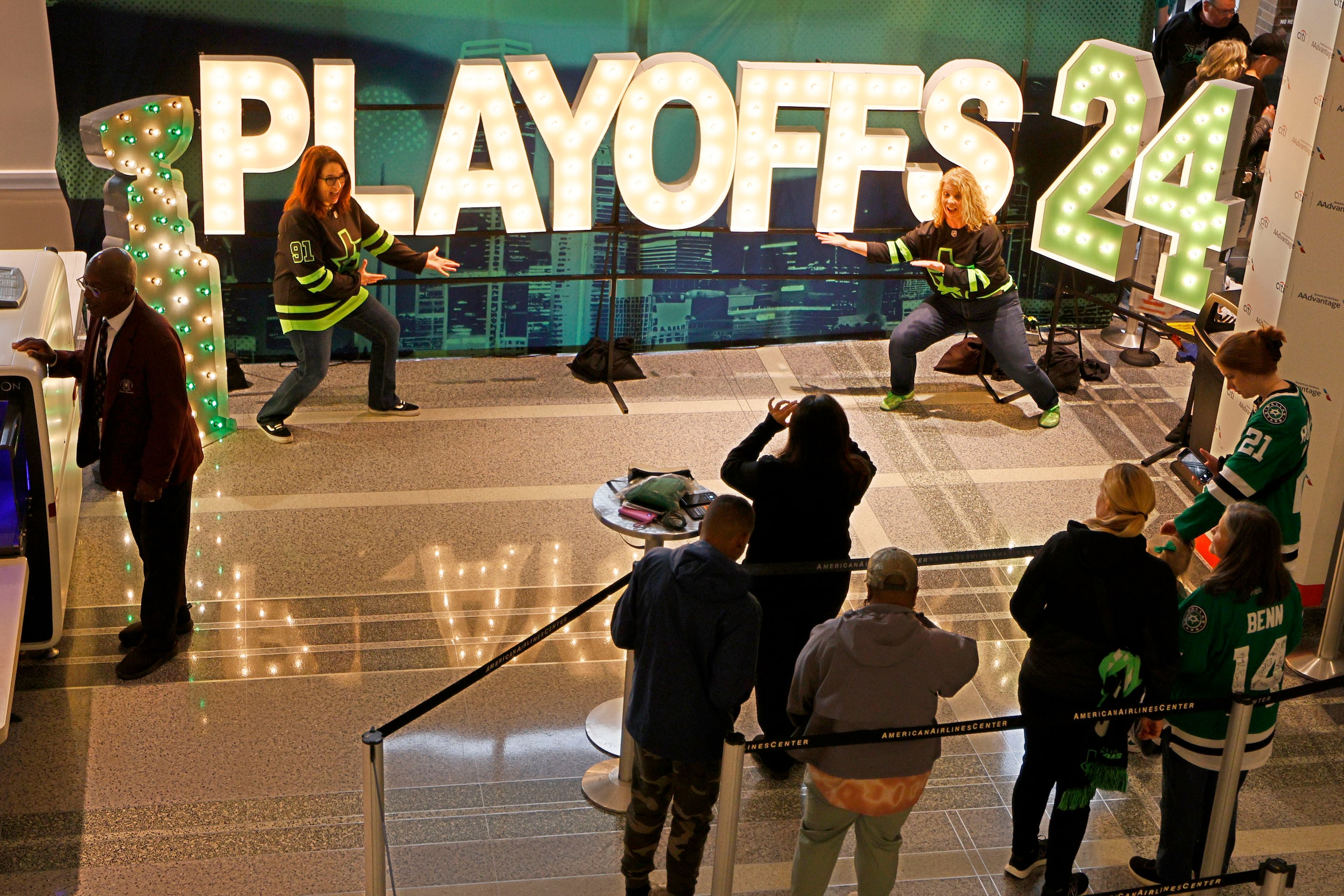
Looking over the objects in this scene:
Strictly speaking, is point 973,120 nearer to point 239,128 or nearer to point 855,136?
point 855,136

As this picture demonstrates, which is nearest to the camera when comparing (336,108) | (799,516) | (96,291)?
(799,516)

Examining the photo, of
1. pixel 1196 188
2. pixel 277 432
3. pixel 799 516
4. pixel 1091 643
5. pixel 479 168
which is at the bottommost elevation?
pixel 277 432

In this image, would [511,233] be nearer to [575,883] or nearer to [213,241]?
[213,241]

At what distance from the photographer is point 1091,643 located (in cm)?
424

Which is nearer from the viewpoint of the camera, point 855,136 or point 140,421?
point 140,421

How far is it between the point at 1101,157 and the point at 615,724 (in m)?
4.72

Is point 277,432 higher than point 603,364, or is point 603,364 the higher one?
point 603,364

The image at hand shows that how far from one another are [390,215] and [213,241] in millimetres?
1192

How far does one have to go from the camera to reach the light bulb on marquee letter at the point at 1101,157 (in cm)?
804

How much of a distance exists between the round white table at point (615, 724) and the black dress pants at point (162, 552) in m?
1.63

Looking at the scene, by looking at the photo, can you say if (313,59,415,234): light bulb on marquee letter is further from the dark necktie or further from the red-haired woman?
the dark necktie

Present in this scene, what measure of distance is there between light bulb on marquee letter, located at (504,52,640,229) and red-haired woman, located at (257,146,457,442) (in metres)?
0.79

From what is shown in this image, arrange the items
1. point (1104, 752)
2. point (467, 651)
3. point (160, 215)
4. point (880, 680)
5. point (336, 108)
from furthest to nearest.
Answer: point (336, 108), point (160, 215), point (467, 651), point (1104, 752), point (880, 680)

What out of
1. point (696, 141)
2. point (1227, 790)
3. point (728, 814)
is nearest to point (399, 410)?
point (696, 141)
